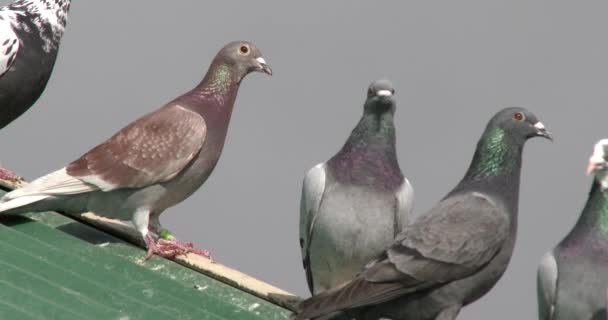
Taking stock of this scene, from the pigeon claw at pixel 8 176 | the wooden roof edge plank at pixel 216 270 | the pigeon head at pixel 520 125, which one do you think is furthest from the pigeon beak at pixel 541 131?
the pigeon claw at pixel 8 176

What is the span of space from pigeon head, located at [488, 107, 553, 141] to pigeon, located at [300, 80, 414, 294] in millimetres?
1108

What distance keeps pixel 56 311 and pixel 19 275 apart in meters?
0.68

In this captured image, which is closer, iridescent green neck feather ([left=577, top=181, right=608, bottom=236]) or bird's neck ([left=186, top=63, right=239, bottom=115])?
iridescent green neck feather ([left=577, top=181, right=608, bottom=236])

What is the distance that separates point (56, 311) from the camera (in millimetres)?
10492

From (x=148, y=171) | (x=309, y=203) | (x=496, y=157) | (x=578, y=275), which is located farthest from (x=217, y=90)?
(x=578, y=275)

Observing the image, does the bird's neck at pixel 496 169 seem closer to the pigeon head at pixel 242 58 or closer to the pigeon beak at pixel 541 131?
the pigeon beak at pixel 541 131

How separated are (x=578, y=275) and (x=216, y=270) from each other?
10.6ft

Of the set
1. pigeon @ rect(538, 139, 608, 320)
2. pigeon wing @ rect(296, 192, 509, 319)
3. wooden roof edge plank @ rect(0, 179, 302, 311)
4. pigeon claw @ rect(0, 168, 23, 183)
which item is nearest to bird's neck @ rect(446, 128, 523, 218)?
pigeon wing @ rect(296, 192, 509, 319)

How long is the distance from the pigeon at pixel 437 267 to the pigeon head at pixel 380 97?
4.57 ft

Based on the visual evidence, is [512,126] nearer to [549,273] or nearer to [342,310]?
[549,273]

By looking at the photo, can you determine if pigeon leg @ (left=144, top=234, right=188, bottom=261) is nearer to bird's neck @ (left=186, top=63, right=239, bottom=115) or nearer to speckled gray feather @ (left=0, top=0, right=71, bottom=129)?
bird's neck @ (left=186, top=63, right=239, bottom=115)

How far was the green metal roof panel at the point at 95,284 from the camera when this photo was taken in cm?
1066

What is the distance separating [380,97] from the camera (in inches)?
544

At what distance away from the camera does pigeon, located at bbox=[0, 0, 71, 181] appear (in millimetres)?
15445
